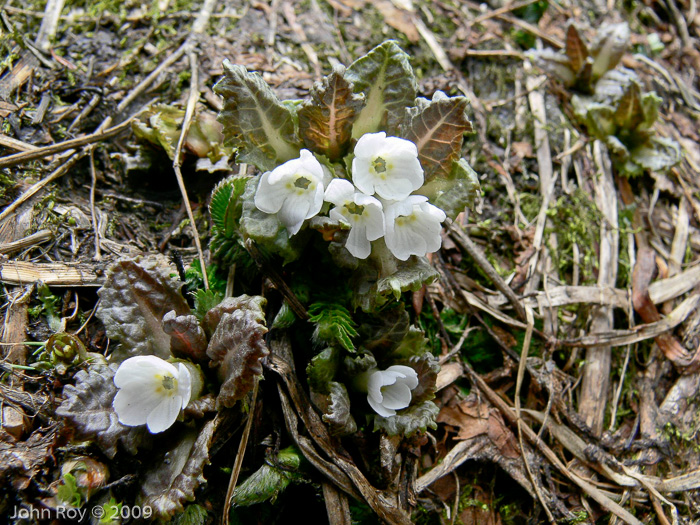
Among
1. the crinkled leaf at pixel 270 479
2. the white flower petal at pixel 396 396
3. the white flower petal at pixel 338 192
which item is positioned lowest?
the crinkled leaf at pixel 270 479

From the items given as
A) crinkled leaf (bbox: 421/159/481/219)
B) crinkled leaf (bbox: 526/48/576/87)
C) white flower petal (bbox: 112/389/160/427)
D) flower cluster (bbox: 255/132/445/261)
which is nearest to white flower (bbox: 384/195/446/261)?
flower cluster (bbox: 255/132/445/261)

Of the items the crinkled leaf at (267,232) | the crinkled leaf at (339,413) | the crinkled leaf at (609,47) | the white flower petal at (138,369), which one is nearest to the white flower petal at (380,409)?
the crinkled leaf at (339,413)

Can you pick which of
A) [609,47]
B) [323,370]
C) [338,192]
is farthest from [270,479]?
[609,47]

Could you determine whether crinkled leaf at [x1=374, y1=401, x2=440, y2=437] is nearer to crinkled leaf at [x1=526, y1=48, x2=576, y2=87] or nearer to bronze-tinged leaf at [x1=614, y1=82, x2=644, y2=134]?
bronze-tinged leaf at [x1=614, y1=82, x2=644, y2=134]

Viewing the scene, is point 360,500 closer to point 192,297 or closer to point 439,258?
point 192,297

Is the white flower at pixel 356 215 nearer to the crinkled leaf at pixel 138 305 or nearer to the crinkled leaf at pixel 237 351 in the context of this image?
the crinkled leaf at pixel 237 351

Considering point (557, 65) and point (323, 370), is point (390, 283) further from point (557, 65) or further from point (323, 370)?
point (557, 65)

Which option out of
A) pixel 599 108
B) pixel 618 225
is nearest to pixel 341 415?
pixel 618 225
